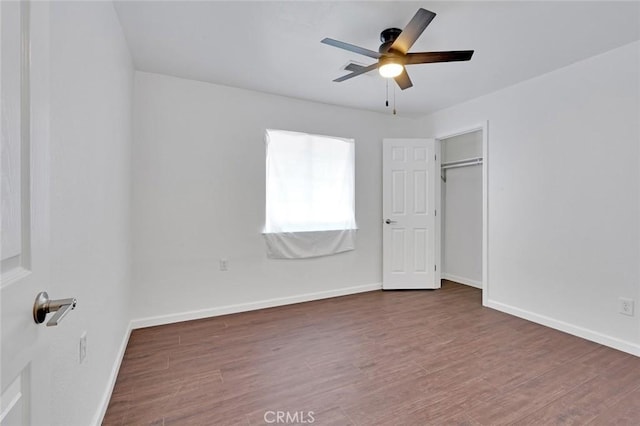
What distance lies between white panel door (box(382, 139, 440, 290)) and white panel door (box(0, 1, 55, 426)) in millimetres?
3845

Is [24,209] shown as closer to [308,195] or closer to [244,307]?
[244,307]

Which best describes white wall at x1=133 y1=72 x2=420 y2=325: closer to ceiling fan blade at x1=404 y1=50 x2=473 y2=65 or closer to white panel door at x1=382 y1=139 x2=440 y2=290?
white panel door at x1=382 y1=139 x2=440 y2=290

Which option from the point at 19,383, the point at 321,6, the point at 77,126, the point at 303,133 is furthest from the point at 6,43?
the point at 303,133

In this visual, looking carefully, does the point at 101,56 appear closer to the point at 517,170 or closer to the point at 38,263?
the point at 38,263

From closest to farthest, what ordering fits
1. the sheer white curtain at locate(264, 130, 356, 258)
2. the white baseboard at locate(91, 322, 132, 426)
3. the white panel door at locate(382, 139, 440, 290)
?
1. the white baseboard at locate(91, 322, 132, 426)
2. the sheer white curtain at locate(264, 130, 356, 258)
3. the white panel door at locate(382, 139, 440, 290)

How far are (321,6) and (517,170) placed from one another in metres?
2.60

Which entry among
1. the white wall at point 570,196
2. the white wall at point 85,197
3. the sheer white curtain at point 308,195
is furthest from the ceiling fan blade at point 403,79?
the white wall at point 85,197

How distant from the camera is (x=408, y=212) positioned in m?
4.23

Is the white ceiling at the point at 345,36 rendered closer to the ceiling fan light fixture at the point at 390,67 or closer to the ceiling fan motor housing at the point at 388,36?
the ceiling fan motor housing at the point at 388,36

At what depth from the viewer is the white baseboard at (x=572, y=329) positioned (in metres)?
2.45

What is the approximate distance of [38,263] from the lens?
0.70 metres

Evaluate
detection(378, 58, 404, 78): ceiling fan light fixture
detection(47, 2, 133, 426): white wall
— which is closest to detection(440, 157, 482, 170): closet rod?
detection(378, 58, 404, 78): ceiling fan light fixture

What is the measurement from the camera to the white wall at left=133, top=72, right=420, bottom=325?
9.82 ft

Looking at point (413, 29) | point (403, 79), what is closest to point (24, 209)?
point (413, 29)
